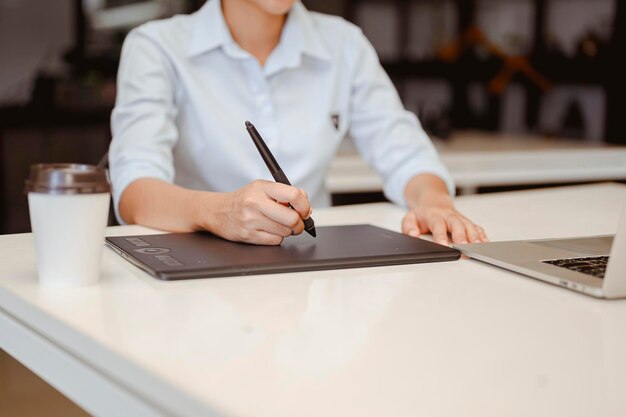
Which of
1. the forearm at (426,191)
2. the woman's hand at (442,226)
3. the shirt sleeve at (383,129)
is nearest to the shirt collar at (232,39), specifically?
the shirt sleeve at (383,129)

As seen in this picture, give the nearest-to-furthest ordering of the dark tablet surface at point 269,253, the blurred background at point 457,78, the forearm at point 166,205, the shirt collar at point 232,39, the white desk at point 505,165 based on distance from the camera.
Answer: the dark tablet surface at point 269,253, the forearm at point 166,205, the shirt collar at point 232,39, the white desk at point 505,165, the blurred background at point 457,78

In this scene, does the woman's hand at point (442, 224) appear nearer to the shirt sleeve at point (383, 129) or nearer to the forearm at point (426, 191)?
the forearm at point (426, 191)

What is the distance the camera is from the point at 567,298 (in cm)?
86

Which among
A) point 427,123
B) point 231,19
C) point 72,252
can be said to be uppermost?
point 231,19

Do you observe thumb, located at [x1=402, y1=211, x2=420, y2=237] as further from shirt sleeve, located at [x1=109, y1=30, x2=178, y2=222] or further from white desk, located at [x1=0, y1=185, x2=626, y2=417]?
shirt sleeve, located at [x1=109, y1=30, x2=178, y2=222]

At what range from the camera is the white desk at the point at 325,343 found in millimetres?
570

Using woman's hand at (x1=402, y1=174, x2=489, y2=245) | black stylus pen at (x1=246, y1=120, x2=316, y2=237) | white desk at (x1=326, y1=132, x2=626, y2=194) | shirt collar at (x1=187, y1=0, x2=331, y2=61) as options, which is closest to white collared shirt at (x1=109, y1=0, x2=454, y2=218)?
shirt collar at (x1=187, y1=0, x2=331, y2=61)

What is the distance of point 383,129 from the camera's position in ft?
5.95

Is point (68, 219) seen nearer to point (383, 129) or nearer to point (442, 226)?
point (442, 226)

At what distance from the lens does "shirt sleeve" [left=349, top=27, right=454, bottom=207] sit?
68.2 inches

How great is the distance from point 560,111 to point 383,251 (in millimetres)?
2884

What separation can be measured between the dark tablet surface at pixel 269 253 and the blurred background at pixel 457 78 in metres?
2.24

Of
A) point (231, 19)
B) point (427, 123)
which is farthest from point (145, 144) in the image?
point (427, 123)

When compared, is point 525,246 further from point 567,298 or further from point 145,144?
point 145,144
